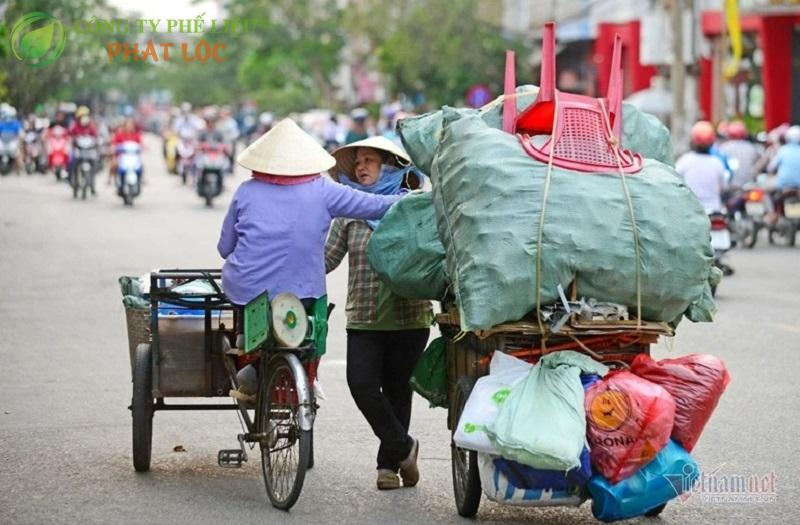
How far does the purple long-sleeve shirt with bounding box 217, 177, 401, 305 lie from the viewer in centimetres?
715

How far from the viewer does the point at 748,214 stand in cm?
2216

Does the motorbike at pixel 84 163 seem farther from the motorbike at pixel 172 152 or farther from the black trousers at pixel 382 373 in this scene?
the black trousers at pixel 382 373

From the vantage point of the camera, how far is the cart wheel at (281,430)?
6789 mm

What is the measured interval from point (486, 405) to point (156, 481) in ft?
6.48

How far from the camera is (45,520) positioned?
6.84 meters

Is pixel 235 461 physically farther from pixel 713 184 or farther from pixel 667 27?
pixel 667 27

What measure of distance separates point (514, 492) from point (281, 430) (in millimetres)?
1200

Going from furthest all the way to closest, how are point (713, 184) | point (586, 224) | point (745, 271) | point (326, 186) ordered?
1. point (745, 271)
2. point (713, 184)
3. point (326, 186)
4. point (586, 224)

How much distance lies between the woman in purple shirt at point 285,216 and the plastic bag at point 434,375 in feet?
1.80

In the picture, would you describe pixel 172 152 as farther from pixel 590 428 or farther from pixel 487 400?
pixel 590 428

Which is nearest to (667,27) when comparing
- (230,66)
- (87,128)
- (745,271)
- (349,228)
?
(87,128)

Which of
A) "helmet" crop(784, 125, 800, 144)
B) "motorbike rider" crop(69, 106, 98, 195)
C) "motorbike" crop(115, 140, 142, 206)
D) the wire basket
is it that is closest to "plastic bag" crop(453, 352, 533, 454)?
the wire basket

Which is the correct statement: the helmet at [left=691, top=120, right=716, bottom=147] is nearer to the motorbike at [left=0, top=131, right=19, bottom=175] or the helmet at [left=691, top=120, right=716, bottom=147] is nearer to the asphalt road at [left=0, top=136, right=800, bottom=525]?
the asphalt road at [left=0, top=136, right=800, bottom=525]

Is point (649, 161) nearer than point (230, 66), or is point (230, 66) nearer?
point (649, 161)
